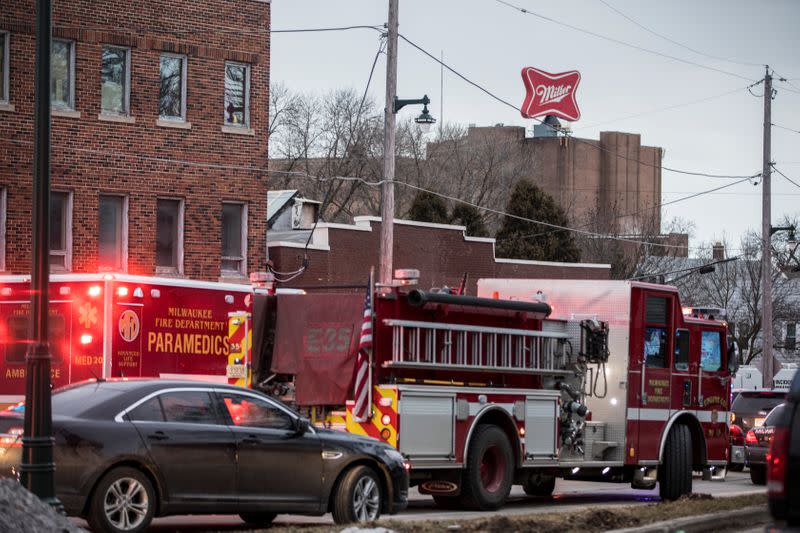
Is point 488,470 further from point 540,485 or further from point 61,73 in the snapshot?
point 61,73

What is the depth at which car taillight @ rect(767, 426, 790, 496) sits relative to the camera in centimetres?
797

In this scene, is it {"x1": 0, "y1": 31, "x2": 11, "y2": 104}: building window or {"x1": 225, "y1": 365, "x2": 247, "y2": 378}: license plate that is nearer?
{"x1": 225, "y1": 365, "x2": 247, "y2": 378}: license plate

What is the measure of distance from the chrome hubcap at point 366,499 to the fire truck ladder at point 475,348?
1873mm

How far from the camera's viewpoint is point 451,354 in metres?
16.3

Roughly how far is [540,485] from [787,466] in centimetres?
1198

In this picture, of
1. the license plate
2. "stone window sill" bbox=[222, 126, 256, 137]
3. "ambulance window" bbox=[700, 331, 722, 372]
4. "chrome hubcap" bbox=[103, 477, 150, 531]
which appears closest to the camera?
"chrome hubcap" bbox=[103, 477, 150, 531]

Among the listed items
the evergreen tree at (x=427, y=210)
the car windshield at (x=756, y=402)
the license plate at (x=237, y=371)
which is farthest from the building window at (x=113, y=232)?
the evergreen tree at (x=427, y=210)

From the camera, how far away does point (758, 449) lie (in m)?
23.7

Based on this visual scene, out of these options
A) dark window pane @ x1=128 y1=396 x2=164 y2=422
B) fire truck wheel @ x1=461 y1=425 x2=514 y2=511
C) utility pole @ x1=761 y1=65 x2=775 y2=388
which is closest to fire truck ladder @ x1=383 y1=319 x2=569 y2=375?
fire truck wheel @ x1=461 y1=425 x2=514 y2=511

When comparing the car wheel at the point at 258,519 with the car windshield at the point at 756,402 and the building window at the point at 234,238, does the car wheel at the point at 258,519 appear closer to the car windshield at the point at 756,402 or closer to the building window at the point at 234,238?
the car windshield at the point at 756,402

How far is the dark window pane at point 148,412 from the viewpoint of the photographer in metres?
12.4

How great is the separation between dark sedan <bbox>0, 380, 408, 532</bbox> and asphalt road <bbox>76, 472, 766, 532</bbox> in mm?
885

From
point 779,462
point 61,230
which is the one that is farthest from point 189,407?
point 61,230

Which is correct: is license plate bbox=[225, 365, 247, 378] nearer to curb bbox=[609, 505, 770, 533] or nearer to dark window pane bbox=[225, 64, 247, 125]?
curb bbox=[609, 505, 770, 533]
